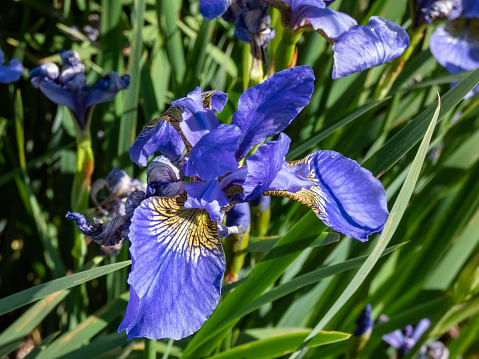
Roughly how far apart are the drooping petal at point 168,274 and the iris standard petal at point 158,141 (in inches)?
5.3

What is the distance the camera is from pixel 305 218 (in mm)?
772

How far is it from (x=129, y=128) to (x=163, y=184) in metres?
0.45

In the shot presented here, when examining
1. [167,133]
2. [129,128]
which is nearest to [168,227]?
[167,133]

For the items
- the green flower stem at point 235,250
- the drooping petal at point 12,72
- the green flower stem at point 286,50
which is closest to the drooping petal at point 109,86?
the drooping petal at point 12,72

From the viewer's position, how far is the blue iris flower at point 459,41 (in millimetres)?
1293

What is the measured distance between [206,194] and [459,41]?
107 centimetres

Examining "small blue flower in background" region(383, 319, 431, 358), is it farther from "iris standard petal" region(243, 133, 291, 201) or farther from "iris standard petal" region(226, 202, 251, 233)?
"iris standard petal" region(243, 133, 291, 201)

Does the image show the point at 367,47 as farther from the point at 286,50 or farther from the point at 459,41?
the point at 459,41

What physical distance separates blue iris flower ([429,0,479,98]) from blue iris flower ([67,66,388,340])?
698 millimetres

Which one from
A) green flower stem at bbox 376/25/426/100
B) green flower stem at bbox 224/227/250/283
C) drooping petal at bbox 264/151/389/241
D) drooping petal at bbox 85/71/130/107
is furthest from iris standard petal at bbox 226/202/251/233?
green flower stem at bbox 376/25/426/100

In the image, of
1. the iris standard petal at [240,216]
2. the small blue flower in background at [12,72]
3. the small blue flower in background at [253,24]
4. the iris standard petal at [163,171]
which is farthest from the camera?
the small blue flower in background at [12,72]

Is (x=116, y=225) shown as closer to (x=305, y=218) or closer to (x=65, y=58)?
(x=305, y=218)

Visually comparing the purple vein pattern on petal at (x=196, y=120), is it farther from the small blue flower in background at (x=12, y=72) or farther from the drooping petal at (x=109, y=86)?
the small blue flower in background at (x=12, y=72)

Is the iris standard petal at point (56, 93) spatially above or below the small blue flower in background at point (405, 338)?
above
